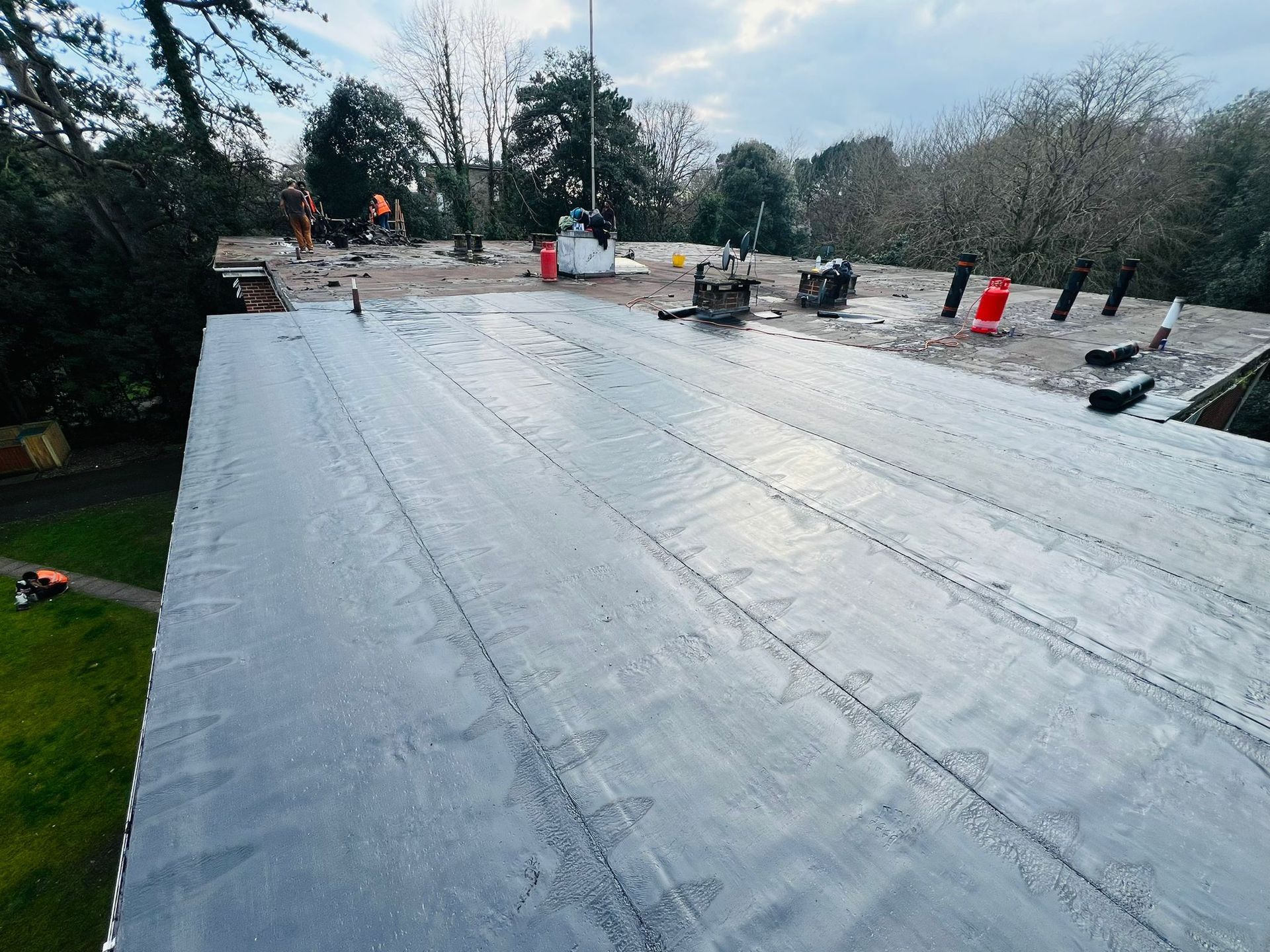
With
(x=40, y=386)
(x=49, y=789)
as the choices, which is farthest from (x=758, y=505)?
(x=40, y=386)

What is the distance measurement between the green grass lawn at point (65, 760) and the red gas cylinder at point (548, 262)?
7.60 meters

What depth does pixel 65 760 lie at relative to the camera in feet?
18.7

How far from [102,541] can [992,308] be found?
14.9 m

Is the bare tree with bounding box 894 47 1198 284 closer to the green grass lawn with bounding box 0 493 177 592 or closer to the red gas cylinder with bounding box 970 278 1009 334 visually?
the red gas cylinder with bounding box 970 278 1009 334

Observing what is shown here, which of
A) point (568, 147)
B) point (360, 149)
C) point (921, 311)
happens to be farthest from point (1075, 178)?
point (360, 149)

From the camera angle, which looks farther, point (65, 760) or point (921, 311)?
point (921, 311)

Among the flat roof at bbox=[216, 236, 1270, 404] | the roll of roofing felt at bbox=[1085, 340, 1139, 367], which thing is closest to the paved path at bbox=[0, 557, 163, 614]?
the flat roof at bbox=[216, 236, 1270, 404]

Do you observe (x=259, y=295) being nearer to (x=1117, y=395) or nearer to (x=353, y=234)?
(x=353, y=234)

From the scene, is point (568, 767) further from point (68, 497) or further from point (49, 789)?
point (68, 497)

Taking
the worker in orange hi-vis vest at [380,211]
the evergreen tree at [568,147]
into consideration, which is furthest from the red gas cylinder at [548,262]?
the evergreen tree at [568,147]

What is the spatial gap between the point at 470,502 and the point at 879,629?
5.86 ft

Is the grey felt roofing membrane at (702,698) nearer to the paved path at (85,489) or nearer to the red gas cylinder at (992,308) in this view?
the red gas cylinder at (992,308)

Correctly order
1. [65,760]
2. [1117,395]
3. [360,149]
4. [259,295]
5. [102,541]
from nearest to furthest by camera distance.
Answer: [1117,395] → [65,760] → [259,295] → [102,541] → [360,149]

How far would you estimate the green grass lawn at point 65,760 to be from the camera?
180 inches
